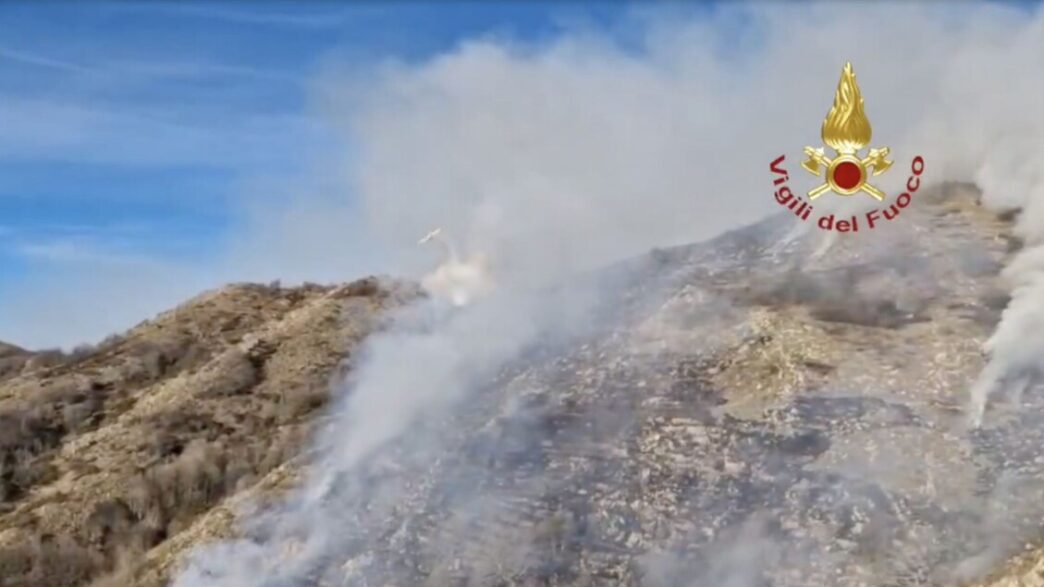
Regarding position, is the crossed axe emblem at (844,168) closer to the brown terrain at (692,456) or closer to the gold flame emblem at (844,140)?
the gold flame emblem at (844,140)

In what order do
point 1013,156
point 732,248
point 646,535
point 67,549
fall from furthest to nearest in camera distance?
1. point 732,248
2. point 1013,156
3. point 67,549
4. point 646,535

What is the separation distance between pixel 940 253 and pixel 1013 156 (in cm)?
515

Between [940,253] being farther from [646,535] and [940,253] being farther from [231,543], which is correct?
[231,543]

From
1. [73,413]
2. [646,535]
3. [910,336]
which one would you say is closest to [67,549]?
[73,413]

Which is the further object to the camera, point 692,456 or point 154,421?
point 154,421

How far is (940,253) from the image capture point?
3666cm

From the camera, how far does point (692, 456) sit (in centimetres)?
3072

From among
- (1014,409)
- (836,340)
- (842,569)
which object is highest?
(836,340)

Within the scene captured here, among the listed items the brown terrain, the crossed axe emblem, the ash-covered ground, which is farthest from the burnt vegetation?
the crossed axe emblem

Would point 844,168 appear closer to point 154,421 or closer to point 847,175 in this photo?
point 847,175

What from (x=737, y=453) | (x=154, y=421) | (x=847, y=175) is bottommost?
(x=737, y=453)

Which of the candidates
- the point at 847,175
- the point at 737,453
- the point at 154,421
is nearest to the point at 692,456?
the point at 737,453

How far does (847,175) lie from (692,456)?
28.6ft

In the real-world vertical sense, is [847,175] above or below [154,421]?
above
